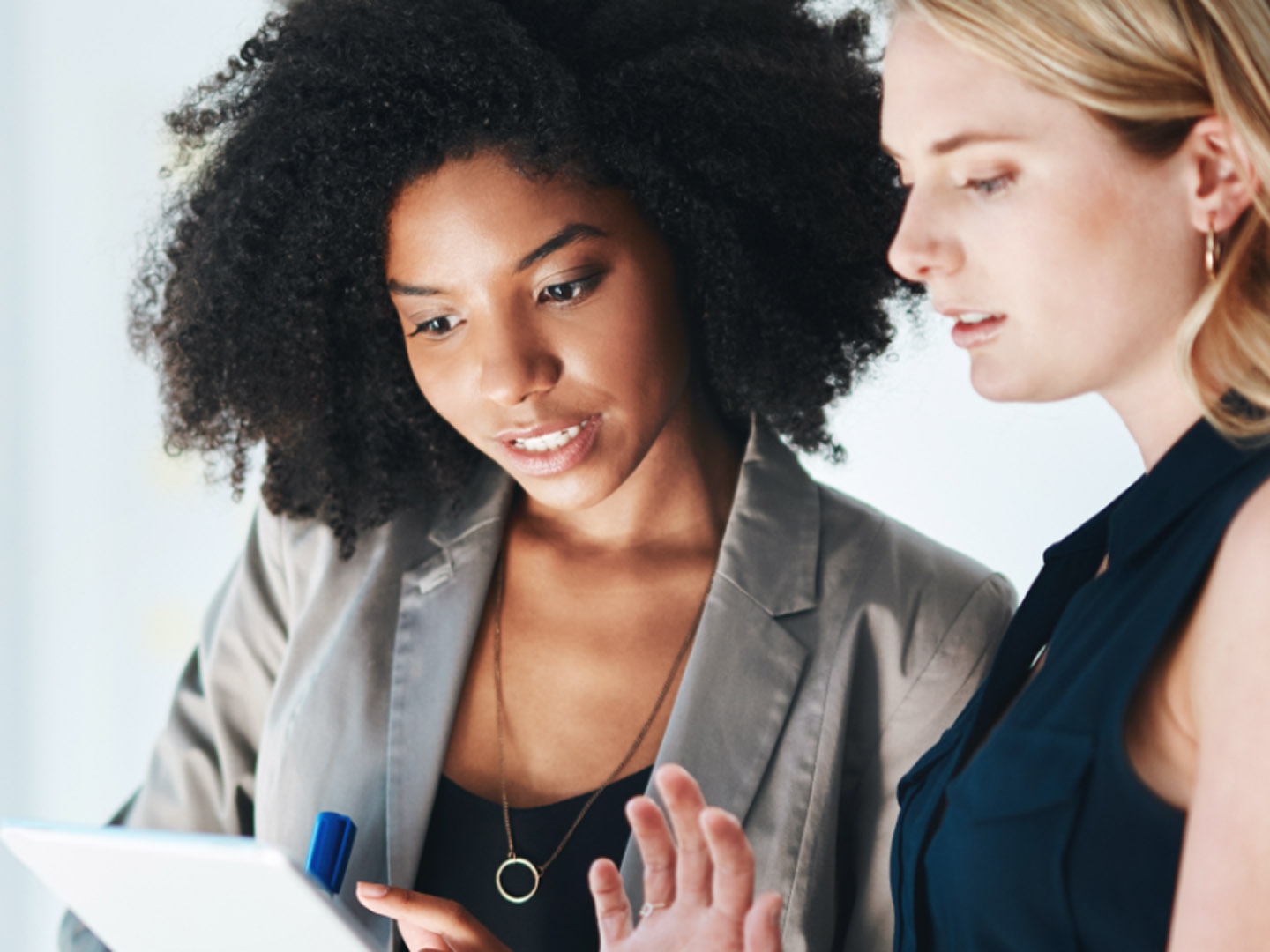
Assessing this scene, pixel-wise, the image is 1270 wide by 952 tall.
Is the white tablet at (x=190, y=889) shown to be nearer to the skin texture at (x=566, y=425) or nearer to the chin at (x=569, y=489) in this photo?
the skin texture at (x=566, y=425)

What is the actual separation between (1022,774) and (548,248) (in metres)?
0.84

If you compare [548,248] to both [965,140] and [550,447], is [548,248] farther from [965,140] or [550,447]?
[965,140]

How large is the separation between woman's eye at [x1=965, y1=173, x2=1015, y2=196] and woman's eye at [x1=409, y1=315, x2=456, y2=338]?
72 cm

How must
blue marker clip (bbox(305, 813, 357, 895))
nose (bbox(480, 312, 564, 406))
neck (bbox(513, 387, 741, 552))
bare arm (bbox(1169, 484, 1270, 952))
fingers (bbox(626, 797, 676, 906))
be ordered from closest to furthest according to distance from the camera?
bare arm (bbox(1169, 484, 1270, 952)), fingers (bbox(626, 797, 676, 906)), blue marker clip (bbox(305, 813, 357, 895)), nose (bbox(480, 312, 564, 406)), neck (bbox(513, 387, 741, 552))

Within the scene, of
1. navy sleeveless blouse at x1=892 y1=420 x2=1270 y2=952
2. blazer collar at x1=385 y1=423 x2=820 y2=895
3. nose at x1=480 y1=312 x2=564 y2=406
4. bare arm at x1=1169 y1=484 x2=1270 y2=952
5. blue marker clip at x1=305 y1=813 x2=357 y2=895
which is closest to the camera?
bare arm at x1=1169 y1=484 x2=1270 y2=952

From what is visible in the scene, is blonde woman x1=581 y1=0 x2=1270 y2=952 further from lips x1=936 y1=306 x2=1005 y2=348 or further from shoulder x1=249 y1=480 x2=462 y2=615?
shoulder x1=249 y1=480 x2=462 y2=615

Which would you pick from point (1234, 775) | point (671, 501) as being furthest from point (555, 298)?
point (1234, 775)

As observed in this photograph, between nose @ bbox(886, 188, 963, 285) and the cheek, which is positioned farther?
the cheek

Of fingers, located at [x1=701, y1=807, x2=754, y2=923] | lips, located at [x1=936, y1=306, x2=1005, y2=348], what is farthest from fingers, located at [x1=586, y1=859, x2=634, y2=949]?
lips, located at [x1=936, y1=306, x2=1005, y2=348]

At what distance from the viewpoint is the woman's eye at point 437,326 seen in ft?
5.18

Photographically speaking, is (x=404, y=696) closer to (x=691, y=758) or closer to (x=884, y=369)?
(x=691, y=758)

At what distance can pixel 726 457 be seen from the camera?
6.29 feet

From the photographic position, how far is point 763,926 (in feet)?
3.49

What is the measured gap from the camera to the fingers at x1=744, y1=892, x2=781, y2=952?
1063mm
